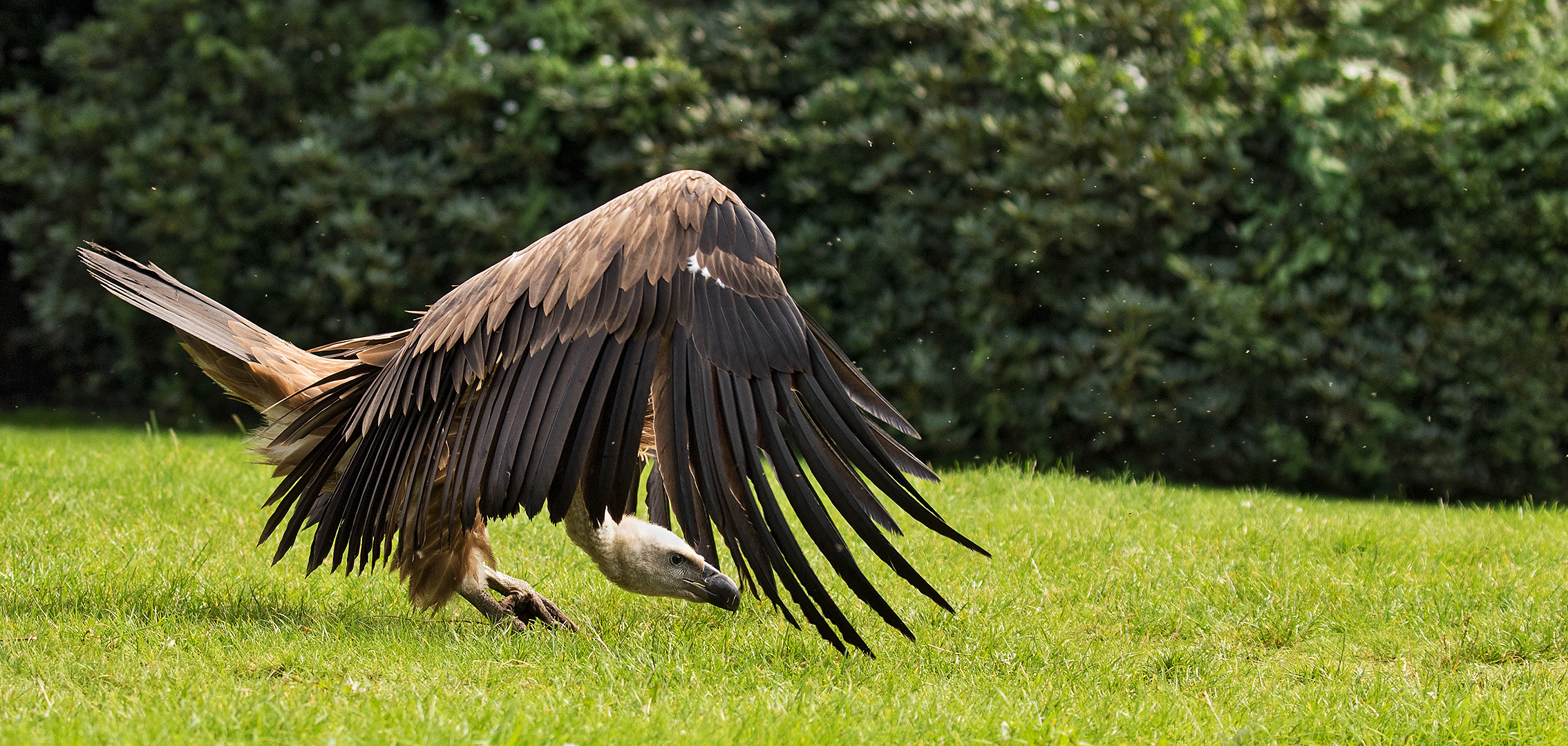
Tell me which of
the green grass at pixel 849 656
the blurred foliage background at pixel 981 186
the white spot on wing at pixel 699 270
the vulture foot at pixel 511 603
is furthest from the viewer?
the blurred foliage background at pixel 981 186

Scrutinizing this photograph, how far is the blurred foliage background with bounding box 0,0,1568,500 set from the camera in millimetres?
6965

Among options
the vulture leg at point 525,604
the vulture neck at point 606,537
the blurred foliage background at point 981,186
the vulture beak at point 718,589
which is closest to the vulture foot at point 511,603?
the vulture leg at point 525,604

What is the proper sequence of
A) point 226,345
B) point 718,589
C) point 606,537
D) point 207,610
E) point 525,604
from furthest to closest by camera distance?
point 226,345 → point 525,604 → point 207,610 → point 606,537 → point 718,589

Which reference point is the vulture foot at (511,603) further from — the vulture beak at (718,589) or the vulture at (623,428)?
the vulture beak at (718,589)

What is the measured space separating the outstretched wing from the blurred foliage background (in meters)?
4.21

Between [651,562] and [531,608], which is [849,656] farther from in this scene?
[531,608]

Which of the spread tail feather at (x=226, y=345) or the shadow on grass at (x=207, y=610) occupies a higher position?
the spread tail feather at (x=226, y=345)

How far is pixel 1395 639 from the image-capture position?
383cm

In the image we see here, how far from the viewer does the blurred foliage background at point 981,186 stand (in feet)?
22.9

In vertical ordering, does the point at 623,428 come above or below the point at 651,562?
above

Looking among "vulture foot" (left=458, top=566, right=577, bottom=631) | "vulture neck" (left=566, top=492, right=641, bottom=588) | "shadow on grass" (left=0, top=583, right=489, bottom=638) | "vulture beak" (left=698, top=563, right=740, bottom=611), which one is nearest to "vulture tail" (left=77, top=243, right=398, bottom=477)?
"shadow on grass" (left=0, top=583, right=489, bottom=638)

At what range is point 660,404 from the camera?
10.2 feet

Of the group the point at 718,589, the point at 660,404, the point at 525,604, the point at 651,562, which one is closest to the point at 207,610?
the point at 525,604

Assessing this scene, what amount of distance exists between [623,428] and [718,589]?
657 mm
